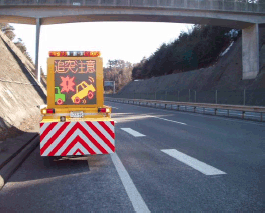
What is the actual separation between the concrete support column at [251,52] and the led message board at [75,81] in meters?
31.1

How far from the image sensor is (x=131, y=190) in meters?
5.60

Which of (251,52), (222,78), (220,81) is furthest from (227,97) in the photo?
(222,78)

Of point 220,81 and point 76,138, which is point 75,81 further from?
point 220,81

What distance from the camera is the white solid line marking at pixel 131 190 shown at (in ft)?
15.4

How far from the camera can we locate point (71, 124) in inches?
299

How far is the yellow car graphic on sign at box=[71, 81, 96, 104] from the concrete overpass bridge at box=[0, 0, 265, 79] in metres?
24.9

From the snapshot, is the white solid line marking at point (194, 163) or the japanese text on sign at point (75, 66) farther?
the japanese text on sign at point (75, 66)

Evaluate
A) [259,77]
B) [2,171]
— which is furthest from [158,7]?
[2,171]

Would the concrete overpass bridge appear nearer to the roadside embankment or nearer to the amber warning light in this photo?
the roadside embankment

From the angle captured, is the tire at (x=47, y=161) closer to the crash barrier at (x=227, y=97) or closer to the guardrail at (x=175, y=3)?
the crash barrier at (x=227, y=97)

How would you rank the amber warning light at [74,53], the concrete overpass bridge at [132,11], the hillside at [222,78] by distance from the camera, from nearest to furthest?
1. the amber warning light at [74,53]
2. the concrete overpass bridge at [132,11]
3. the hillside at [222,78]

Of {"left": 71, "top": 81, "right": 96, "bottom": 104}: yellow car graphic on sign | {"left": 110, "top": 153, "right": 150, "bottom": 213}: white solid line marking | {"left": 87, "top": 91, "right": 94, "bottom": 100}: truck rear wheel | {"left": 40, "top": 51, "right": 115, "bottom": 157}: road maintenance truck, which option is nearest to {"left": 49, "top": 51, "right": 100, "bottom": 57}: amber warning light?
{"left": 40, "top": 51, "right": 115, "bottom": 157}: road maintenance truck

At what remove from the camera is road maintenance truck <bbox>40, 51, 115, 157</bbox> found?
7660 millimetres

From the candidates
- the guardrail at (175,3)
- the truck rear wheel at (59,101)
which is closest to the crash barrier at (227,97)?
the guardrail at (175,3)
